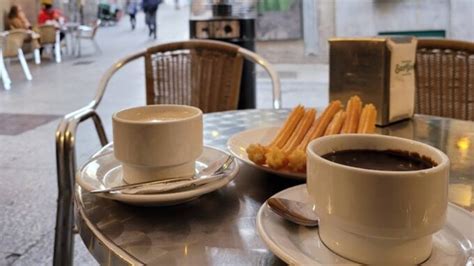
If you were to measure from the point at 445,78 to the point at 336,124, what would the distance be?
0.93 meters

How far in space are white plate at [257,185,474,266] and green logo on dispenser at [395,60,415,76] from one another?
0.59 meters

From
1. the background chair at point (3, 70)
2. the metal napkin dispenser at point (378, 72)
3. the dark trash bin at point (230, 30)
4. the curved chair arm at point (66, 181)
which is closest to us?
the metal napkin dispenser at point (378, 72)

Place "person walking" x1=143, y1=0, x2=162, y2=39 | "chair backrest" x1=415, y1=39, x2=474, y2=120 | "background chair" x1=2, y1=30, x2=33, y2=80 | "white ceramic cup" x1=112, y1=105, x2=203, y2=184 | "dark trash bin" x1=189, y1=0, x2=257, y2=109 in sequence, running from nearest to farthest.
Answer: "white ceramic cup" x1=112, y1=105, x2=203, y2=184
"chair backrest" x1=415, y1=39, x2=474, y2=120
"dark trash bin" x1=189, y1=0, x2=257, y2=109
"background chair" x1=2, y1=30, x2=33, y2=80
"person walking" x1=143, y1=0, x2=162, y2=39

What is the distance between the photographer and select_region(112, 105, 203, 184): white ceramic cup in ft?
2.18

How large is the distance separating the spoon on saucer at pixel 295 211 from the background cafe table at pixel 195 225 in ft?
0.14

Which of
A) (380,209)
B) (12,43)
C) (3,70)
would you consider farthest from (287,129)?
(12,43)

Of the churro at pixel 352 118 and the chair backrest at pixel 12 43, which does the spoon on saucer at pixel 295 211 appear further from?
the chair backrest at pixel 12 43

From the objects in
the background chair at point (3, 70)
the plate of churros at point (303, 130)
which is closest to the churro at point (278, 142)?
the plate of churros at point (303, 130)

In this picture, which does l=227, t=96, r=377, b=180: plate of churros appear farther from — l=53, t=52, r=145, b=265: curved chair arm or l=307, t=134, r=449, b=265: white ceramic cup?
l=53, t=52, r=145, b=265: curved chair arm

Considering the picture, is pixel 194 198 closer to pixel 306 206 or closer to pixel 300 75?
pixel 306 206

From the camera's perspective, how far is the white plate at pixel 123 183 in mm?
638

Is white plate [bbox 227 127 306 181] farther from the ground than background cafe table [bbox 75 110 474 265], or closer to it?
farther from the ground

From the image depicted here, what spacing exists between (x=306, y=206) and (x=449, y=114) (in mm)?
1186

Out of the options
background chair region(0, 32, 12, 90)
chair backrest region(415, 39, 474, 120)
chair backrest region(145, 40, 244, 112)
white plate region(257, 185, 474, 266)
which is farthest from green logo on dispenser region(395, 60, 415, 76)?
background chair region(0, 32, 12, 90)
